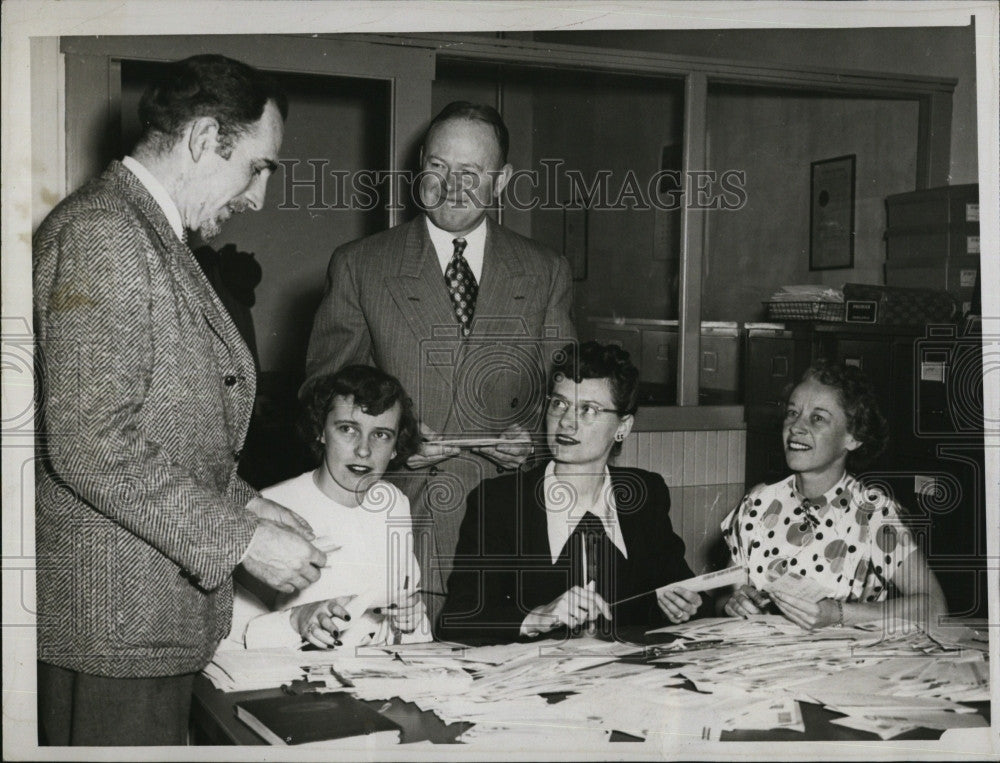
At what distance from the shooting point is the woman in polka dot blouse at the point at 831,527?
183 cm

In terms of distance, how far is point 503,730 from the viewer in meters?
1.45

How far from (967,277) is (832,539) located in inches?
28.7

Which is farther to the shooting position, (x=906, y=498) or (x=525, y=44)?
(x=525, y=44)

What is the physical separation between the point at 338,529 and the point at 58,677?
57 cm

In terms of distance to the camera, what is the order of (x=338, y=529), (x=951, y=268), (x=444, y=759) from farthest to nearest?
(x=951, y=268) < (x=338, y=529) < (x=444, y=759)

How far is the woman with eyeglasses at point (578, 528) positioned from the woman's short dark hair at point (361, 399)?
211 millimetres

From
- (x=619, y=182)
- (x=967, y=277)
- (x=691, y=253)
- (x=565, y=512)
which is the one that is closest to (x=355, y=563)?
(x=565, y=512)

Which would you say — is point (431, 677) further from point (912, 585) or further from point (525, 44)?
point (525, 44)

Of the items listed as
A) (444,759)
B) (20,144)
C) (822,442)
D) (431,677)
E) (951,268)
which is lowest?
(444,759)

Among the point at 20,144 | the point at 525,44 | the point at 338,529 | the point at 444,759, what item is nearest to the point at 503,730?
the point at 444,759

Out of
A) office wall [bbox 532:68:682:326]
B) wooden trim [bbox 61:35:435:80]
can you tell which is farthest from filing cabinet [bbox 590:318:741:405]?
wooden trim [bbox 61:35:435:80]

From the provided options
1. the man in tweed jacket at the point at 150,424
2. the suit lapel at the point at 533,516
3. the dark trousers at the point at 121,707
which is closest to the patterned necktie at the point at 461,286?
the suit lapel at the point at 533,516

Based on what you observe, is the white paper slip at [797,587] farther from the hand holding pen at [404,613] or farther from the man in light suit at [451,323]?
the hand holding pen at [404,613]

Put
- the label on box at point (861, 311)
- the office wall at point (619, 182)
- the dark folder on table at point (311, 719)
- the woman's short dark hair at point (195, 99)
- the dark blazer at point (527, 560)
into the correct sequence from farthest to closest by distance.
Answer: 1. the office wall at point (619, 182)
2. the label on box at point (861, 311)
3. the dark blazer at point (527, 560)
4. the woman's short dark hair at point (195, 99)
5. the dark folder on table at point (311, 719)
